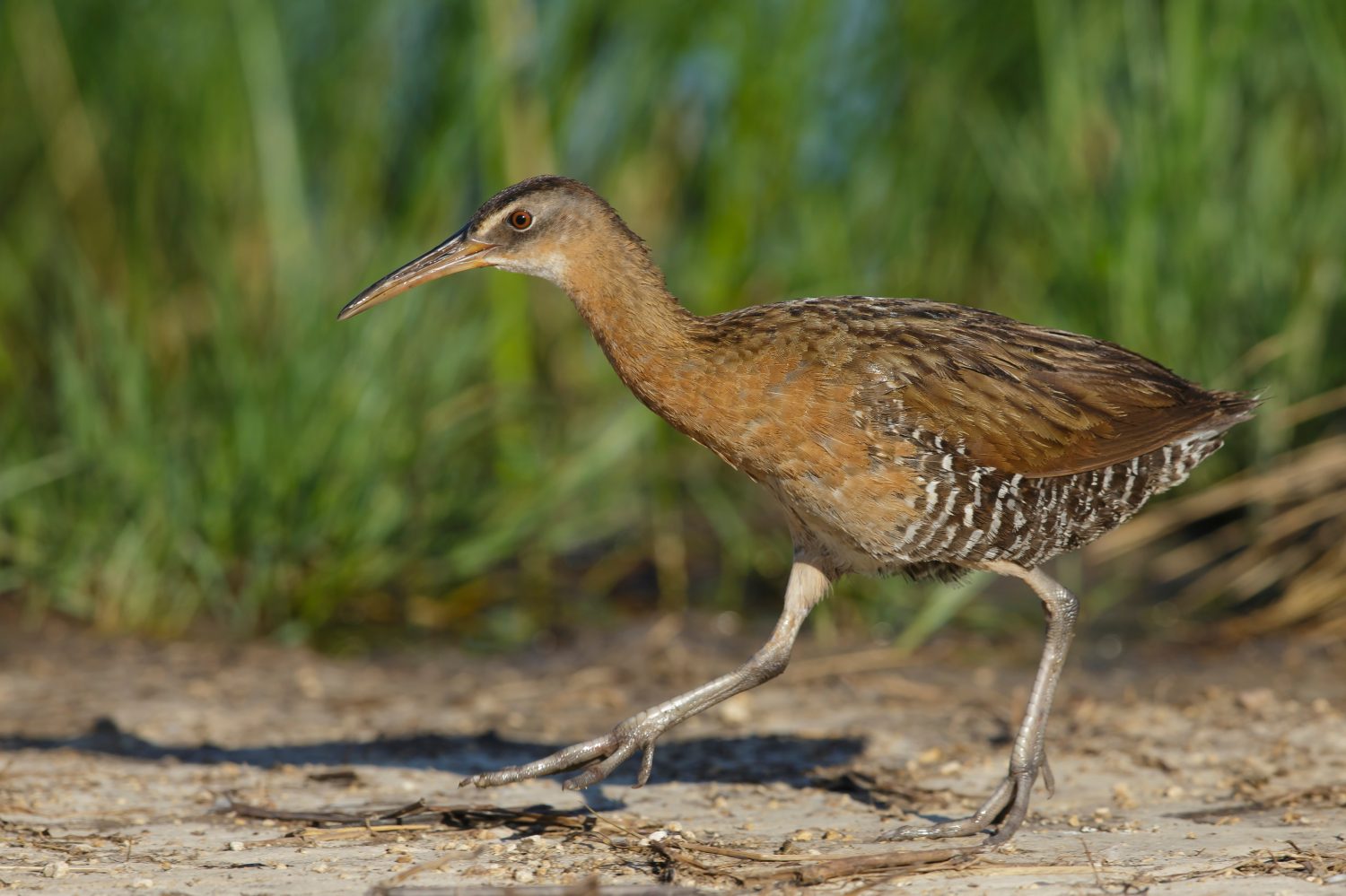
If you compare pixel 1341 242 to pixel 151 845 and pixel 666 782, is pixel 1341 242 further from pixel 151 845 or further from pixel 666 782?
pixel 151 845

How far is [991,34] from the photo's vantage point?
716cm

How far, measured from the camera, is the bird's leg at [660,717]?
12.7 ft

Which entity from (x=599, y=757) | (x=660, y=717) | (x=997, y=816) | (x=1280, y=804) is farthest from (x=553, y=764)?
(x=1280, y=804)

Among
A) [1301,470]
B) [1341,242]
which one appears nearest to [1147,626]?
[1301,470]

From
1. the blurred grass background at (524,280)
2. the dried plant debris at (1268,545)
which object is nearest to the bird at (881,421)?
the blurred grass background at (524,280)

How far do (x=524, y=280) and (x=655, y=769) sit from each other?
2844 mm

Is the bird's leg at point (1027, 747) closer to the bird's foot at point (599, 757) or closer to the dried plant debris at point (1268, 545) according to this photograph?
the bird's foot at point (599, 757)

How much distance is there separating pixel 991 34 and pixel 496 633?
3.27 m

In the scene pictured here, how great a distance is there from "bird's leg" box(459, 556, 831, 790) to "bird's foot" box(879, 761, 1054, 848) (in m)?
0.52

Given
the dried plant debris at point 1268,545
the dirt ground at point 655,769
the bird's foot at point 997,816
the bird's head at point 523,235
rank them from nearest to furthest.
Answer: the dirt ground at point 655,769 → the bird's foot at point 997,816 → the bird's head at point 523,235 → the dried plant debris at point 1268,545

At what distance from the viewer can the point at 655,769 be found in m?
4.65

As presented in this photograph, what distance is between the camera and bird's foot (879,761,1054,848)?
12.5 feet

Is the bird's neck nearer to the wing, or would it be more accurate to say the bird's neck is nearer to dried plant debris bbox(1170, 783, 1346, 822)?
the wing

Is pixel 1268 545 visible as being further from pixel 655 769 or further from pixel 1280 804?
pixel 655 769
